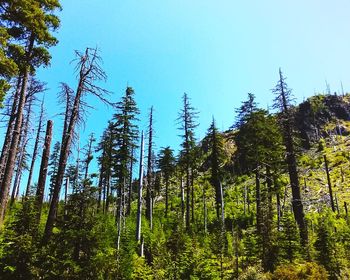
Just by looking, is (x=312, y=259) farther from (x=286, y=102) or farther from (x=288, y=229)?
(x=286, y=102)

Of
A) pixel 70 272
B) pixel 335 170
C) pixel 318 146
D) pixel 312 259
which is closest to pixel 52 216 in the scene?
pixel 70 272

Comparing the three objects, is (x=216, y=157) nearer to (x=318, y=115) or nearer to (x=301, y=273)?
(x=301, y=273)

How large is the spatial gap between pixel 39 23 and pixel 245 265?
17853 mm

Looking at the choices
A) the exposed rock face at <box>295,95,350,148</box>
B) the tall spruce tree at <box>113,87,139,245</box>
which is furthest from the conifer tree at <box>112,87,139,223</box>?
the exposed rock face at <box>295,95,350,148</box>

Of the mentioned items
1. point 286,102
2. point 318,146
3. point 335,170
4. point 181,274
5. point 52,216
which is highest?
point 318,146

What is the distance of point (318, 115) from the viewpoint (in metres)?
115

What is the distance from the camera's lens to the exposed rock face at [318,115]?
109250 millimetres

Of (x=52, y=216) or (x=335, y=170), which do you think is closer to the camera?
(x=52, y=216)

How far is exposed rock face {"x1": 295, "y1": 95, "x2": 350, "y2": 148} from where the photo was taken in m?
109

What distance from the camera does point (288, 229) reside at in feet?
63.8

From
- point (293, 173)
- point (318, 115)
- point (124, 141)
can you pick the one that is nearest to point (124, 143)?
point (124, 141)

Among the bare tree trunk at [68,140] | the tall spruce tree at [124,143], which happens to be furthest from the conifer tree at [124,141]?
the bare tree trunk at [68,140]

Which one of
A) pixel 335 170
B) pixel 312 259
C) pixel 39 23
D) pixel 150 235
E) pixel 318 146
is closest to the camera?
pixel 39 23

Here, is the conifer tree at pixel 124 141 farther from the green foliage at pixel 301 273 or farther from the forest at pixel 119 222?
the green foliage at pixel 301 273
